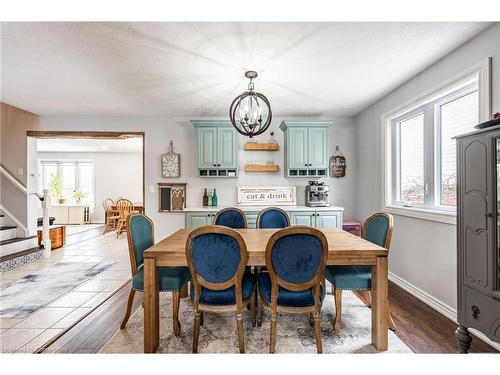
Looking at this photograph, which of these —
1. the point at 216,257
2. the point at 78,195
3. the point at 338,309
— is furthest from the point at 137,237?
the point at 78,195

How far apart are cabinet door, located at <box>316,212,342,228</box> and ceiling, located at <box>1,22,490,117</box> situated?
5.67 ft

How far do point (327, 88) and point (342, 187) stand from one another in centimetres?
197

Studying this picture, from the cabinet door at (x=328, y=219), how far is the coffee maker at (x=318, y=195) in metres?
0.23

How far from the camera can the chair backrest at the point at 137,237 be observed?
82.7 inches

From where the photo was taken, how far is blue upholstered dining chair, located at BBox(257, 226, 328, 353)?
168 cm

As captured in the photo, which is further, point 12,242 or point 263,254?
point 12,242

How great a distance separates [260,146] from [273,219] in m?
1.66

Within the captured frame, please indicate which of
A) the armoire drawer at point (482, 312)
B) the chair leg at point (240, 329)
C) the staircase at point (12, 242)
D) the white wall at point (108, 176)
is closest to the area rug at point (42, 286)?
the staircase at point (12, 242)

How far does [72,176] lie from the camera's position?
27.7 feet

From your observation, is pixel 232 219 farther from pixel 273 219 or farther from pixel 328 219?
pixel 328 219

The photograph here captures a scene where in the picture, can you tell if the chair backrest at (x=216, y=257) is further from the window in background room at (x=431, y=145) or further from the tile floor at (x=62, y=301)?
the window in background room at (x=431, y=145)

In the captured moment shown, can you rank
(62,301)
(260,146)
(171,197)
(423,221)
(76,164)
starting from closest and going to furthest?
(62,301) → (423,221) → (260,146) → (171,197) → (76,164)

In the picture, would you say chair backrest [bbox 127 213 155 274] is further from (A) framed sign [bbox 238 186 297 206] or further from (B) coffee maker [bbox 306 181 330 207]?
(B) coffee maker [bbox 306 181 330 207]

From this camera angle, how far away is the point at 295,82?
2.98m
